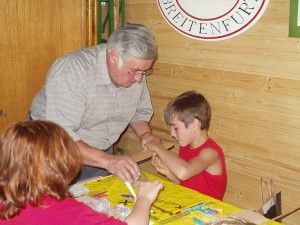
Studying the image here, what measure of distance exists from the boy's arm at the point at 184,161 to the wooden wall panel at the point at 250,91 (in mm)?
351

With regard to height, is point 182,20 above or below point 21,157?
above

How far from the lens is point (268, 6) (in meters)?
2.49

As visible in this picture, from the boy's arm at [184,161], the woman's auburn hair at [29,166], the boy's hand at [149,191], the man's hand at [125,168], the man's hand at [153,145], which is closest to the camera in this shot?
the woman's auburn hair at [29,166]

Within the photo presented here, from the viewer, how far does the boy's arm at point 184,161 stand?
2.39 m

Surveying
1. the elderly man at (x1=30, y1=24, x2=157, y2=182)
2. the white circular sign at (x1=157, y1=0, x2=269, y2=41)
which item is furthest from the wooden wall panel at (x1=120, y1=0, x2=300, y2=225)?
the elderly man at (x1=30, y1=24, x2=157, y2=182)

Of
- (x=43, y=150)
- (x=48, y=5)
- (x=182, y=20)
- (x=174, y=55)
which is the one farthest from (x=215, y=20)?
(x=43, y=150)

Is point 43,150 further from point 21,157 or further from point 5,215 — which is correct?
point 5,215

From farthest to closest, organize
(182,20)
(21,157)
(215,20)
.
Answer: (182,20) < (215,20) < (21,157)

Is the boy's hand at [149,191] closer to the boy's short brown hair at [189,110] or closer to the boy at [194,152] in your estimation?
the boy at [194,152]

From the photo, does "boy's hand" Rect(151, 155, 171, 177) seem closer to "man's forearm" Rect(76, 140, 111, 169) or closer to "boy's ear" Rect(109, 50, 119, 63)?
"man's forearm" Rect(76, 140, 111, 169)

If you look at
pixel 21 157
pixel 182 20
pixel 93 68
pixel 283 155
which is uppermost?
pixel 182 20

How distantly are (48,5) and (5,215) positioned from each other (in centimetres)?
228

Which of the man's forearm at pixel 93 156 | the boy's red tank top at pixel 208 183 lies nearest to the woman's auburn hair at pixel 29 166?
the man's forearm at pixel 93 156

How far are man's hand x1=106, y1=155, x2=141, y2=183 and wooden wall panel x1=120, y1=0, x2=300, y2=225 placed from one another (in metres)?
0.92
